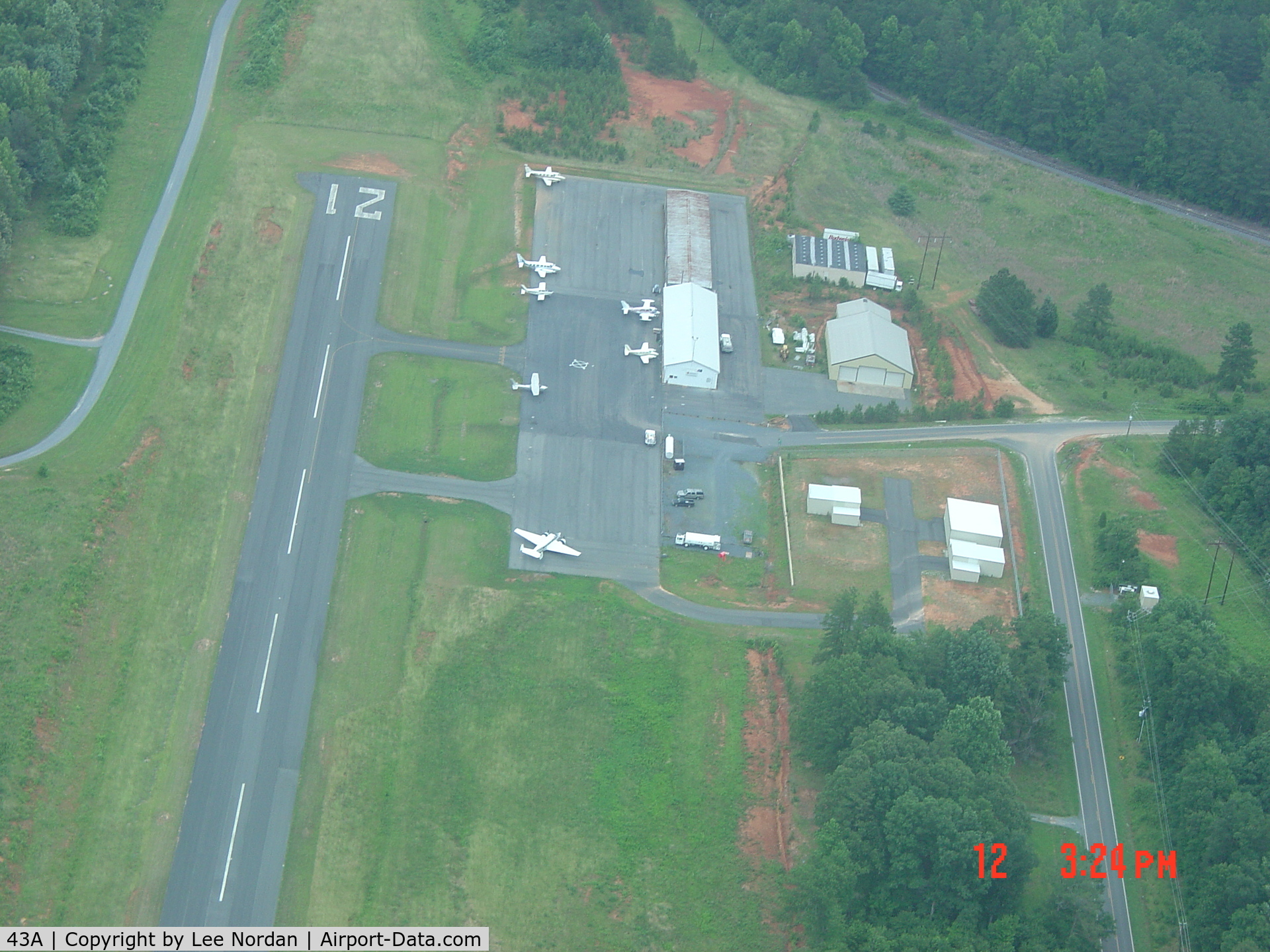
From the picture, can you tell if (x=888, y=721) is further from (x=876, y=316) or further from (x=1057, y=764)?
(x=876, y=316)

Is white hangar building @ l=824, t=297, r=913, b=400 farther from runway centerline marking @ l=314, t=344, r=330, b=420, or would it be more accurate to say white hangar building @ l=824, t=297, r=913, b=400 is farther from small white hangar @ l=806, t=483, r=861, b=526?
runway centerline marking @ l=314, t=344, r=330, b=420

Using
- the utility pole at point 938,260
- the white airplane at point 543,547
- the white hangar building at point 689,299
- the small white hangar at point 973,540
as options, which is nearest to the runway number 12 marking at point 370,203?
the white hangar building at point 689,299

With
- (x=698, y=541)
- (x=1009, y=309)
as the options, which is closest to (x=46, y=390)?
(x=698, y=541)

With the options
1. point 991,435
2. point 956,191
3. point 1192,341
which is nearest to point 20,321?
point 991,435

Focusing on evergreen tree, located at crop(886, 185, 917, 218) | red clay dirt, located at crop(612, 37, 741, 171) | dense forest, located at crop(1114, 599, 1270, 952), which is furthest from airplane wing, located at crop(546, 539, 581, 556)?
evergreen tree, located at crop(886, 185, 917, 218)

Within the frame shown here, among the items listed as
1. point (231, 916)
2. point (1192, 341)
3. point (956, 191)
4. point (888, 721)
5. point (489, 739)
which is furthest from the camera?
point (956, 191)

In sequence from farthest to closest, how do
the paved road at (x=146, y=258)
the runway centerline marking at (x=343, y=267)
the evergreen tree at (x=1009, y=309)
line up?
the evergreen tree at (x=1009, y=309) → the runway centerline marking at (x=343, y=267) → the paved road at (x=146, y=258)

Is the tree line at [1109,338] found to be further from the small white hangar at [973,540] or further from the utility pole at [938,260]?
the small white hangar at [973,540]
